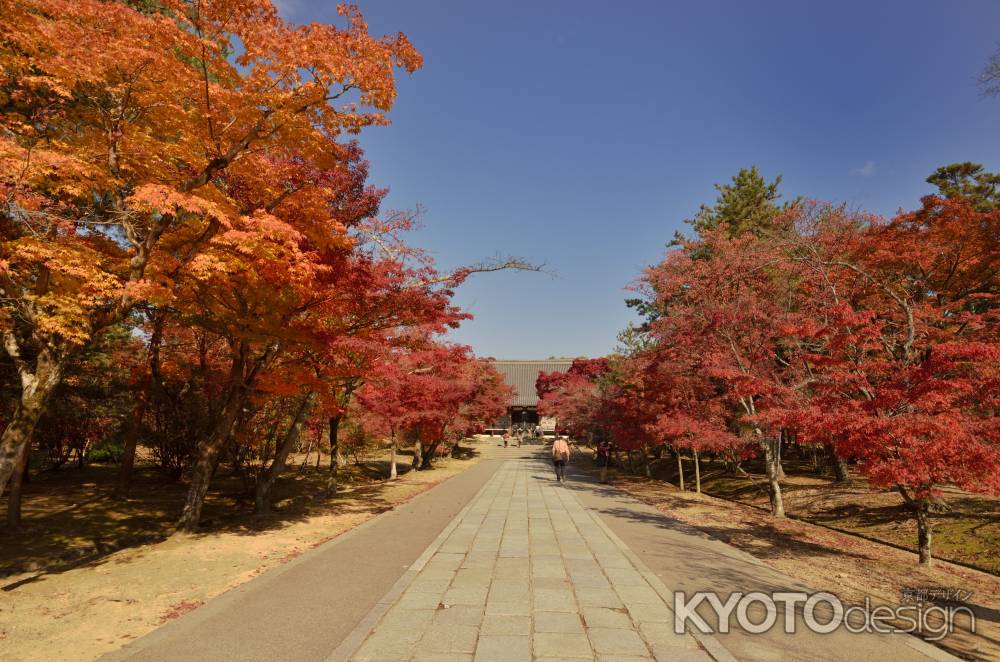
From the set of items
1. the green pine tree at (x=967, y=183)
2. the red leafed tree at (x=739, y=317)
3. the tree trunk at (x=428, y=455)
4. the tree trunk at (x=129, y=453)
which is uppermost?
the green pine tree at (x=967, y=183)

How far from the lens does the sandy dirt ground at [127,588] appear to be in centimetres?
434

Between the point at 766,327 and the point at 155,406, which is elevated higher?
the point at 766,327

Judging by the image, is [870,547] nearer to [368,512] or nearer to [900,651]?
[900,651]

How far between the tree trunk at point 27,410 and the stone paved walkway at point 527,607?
527 centimetres

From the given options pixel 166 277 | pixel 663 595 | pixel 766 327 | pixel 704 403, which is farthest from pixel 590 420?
pixel 166 277

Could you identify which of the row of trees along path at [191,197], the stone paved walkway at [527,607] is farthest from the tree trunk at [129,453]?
the stone paved walkway at [527,607]

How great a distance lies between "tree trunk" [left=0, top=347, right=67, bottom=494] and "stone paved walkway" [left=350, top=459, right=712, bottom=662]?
5.27m

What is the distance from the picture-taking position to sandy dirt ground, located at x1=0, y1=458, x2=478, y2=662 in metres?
4.34

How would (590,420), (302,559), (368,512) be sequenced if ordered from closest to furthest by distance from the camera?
(302,559) < (368,512) < (590,420)

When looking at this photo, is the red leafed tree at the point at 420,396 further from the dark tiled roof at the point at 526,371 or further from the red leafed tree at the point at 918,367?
the dark tiled roof at the point at 526,371

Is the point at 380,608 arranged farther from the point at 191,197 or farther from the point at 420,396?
the point at 420,396

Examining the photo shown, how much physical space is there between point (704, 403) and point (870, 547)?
5.77 m

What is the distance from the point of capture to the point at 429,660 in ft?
12.3

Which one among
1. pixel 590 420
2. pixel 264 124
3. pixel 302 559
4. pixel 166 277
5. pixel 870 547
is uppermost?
pixel 264 124
